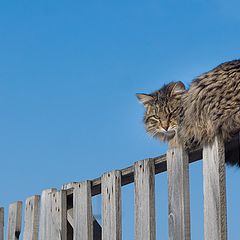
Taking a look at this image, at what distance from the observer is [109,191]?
11.8 ft

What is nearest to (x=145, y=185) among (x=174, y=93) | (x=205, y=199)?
(x=205, y=199)

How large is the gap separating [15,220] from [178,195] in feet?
5.23

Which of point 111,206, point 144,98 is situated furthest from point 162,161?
point 144,98

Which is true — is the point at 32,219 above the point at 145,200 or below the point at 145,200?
above

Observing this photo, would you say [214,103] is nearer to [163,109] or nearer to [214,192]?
[214,192]

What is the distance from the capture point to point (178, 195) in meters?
3.13

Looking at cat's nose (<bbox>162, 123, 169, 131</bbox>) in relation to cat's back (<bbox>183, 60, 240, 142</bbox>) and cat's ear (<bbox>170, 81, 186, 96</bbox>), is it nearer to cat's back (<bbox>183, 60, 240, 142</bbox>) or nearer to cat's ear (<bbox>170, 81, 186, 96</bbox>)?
cat's ear (<bbox>170, 81, 186, 96</bbox>)

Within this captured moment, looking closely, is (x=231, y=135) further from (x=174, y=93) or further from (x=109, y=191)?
→ (x=174, y=93)

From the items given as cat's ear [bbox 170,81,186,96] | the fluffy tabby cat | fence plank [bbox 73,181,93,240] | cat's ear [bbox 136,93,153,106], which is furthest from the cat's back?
cat's ear [bbox 136,93,153,106]

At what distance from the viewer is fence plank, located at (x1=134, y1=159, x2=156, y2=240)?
10.8ft

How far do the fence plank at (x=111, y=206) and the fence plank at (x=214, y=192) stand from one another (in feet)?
1.95

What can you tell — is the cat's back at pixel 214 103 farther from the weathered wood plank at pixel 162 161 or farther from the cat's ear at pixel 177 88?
the cat's ear at pixel 177 88

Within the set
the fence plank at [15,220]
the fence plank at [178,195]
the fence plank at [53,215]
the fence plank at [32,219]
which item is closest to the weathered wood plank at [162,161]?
the fence plank at [178,195]

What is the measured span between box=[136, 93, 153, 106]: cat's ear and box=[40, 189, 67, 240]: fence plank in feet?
5.28
